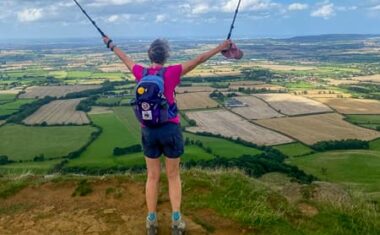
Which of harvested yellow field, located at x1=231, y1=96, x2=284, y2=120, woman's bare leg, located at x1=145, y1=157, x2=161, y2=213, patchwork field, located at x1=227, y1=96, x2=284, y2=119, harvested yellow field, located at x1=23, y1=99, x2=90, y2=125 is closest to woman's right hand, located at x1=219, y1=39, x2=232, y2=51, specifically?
woman's bare leg, located at x1=145, y1=157, x2=161, y2=213

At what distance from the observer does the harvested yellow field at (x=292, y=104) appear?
7622 centimetres

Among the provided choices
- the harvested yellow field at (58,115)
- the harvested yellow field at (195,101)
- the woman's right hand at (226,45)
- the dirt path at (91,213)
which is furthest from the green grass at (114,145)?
the woman's right hand at (226,45)

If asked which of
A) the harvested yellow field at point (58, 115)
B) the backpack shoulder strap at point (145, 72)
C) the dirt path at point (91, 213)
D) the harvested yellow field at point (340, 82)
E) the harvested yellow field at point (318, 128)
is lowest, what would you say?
the harvested yellow field at point (340, 82)

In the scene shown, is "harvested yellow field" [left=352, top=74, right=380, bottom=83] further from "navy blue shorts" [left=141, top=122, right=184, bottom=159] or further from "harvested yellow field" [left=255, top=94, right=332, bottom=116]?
"navy blue shorts" [left=141, top=122, right=184, bottom=159]

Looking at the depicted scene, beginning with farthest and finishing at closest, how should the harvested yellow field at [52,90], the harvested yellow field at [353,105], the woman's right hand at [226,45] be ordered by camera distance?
the harvested yellow field at [52,90] < the harvested yellow field at [353,105] < the woman's right hand at [226,45]

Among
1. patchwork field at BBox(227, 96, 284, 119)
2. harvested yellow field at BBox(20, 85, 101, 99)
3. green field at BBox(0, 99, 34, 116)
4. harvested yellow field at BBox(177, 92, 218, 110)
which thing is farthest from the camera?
harvested yellow field at BBox(20, 85, 101, 99)

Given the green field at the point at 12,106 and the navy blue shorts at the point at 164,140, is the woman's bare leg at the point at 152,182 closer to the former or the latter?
the navy blue shorts at the point at 164,140

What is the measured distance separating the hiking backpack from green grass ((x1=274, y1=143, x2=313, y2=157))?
46.9 m

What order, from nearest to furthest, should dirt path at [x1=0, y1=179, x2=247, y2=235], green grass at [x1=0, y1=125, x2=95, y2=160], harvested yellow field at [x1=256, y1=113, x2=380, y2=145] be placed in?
dirt path at [x1=0, y1=179, x2=247, y2=235], green grass at [x1=0, y1=125, x2=95, y2=160], harvested yellow field at [x1=256, y1=113, x2=380, y2=145]

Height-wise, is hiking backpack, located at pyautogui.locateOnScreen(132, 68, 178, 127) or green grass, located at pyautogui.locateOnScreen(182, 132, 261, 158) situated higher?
hiking backpack, located at pyautogui.locateOnScreen(132, 68, 178, 127)

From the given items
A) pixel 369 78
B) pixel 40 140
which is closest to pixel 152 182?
pixel 40 140

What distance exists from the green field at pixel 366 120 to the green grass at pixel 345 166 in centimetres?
1436

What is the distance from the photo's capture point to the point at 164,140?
6609 mm

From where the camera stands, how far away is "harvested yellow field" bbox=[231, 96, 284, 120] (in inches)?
2889
